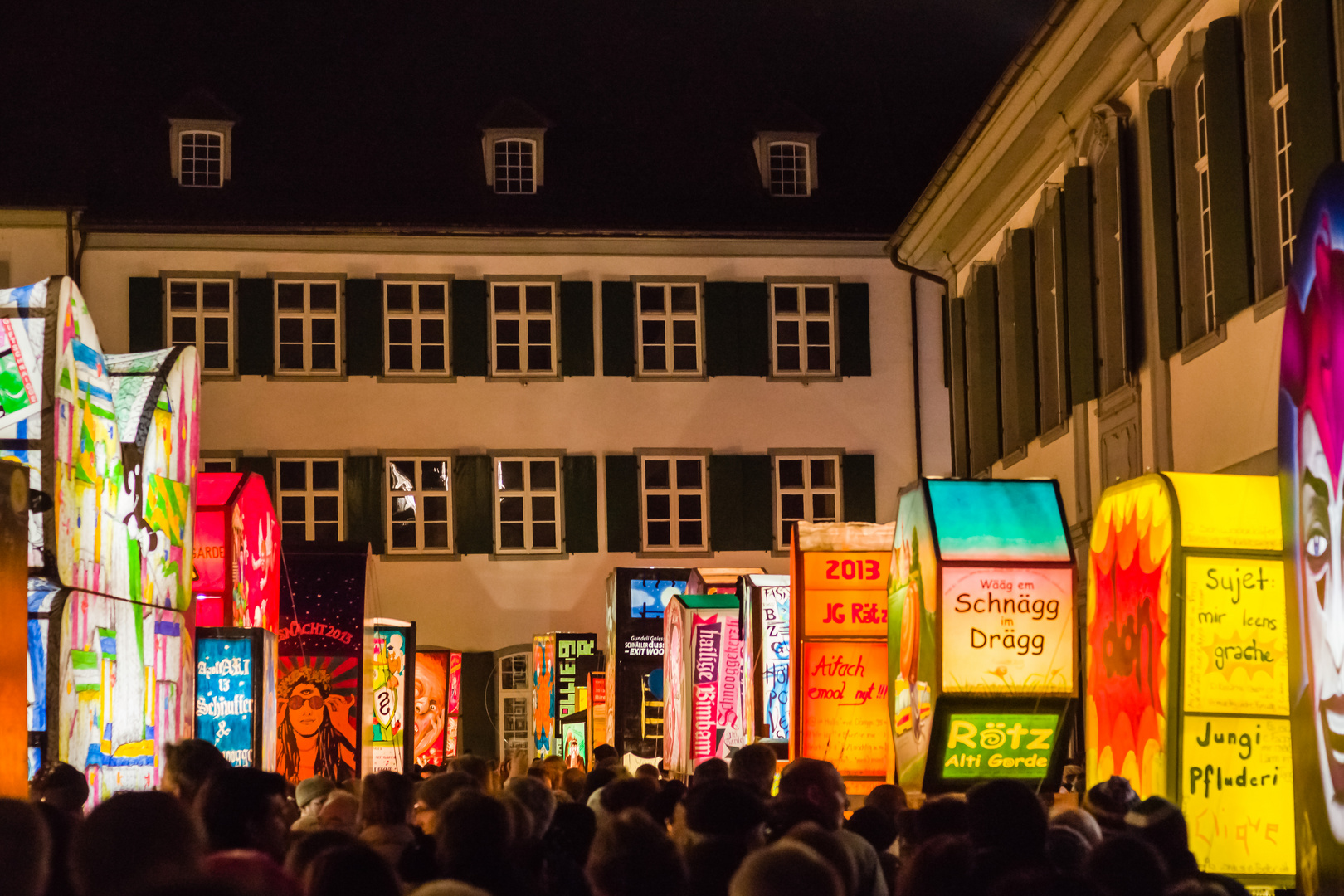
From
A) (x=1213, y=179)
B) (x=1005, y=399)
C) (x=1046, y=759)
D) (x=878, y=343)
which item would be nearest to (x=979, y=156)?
(x=1005, y=399)

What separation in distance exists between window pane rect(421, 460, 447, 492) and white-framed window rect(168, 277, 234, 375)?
3504 millimetres

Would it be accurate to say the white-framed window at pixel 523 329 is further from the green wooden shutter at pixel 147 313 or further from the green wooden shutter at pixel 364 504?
the green wooden shutter at pixel 147 313

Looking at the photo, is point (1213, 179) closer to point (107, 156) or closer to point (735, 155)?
point (735, 155)

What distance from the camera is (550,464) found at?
30547mm

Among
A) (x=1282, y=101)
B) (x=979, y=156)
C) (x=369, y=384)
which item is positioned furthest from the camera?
(x=369, y=384)

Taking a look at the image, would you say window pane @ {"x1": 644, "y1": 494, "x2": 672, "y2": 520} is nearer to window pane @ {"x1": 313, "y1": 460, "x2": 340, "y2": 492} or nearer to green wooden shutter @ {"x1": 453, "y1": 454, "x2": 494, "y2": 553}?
green wooden shutter @ {"x1": 453, "y1": 454, "x2": 494, "y2": 553}

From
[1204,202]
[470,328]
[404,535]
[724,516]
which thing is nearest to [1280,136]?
[1204,202]

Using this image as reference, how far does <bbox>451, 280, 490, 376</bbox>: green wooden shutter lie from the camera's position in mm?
30438

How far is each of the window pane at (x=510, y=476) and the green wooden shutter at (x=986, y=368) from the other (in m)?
8.96

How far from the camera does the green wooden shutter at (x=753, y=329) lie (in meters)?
30.9

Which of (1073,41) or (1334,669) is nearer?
(1334,669)

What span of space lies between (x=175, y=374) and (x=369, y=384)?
18.6m

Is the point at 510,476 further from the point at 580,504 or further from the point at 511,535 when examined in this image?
the point at 580,504

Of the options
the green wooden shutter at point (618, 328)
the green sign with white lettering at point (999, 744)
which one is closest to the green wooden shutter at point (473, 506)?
the green wooden shutter at point (618, 328)
